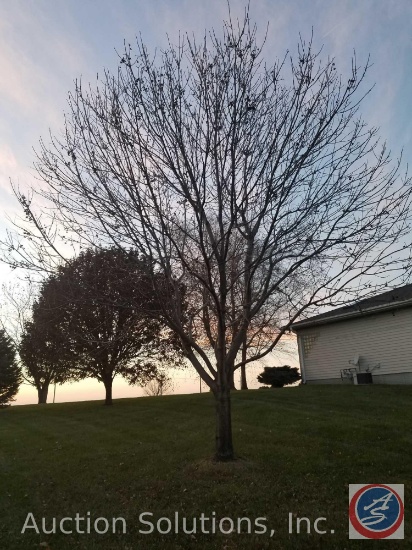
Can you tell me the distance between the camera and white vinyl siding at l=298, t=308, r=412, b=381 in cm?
1716

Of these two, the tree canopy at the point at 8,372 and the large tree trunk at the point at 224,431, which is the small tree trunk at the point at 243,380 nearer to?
the tree canopy at the point at 8,372

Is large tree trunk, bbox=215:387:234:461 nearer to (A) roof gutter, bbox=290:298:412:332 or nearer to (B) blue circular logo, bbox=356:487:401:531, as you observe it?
(B) blue circular logo, bbox=356:487:401:531

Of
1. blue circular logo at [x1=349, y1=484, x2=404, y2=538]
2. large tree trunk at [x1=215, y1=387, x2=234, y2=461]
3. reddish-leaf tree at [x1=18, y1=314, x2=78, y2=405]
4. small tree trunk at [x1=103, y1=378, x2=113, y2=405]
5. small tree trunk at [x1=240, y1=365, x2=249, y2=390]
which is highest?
reddish-leaf tree at [x1=18, y1=314, x2=78, y2=405]

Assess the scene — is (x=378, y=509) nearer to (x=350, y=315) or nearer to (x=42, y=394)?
(x=350, y=315)

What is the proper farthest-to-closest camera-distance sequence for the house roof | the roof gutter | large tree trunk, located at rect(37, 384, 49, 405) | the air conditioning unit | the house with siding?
large tree trunk, located at rect(37, 384, 49, 405), the air conditioning unit, the house with siding, the roof gutter, the house roof

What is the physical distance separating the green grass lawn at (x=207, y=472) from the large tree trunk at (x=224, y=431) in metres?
0.25

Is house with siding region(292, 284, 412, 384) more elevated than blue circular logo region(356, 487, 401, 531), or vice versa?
house with siding region(292, 284, 412, 384)

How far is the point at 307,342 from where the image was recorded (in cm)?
2147

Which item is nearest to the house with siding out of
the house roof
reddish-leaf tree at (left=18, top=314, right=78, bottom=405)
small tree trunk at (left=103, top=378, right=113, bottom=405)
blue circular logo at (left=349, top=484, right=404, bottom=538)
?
the house roof

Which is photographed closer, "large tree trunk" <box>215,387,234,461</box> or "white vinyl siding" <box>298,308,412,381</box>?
"large tree trunk" <box>215,387,234,461</box>

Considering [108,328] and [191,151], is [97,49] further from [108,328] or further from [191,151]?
[108,328]

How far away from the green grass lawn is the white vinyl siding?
5.29 meters

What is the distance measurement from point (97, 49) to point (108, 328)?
1185 cm

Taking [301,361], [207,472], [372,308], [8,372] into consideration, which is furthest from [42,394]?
[207,472]
